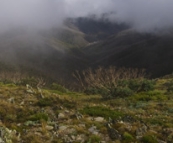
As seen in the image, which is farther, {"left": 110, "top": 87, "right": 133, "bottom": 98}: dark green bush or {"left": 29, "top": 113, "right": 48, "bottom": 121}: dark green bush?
{"left": 110, "top": 87, "right": 133, "bottom": 98}: dark green bush

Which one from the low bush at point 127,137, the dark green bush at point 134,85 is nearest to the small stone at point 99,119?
the low bush at point 127,137

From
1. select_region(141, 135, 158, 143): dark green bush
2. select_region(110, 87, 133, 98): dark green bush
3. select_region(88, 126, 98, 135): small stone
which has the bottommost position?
select_region(141, 135, 158, 143): dark green bush

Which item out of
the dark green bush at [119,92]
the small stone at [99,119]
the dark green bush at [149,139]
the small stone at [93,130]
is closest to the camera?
the dark green bush at [149,139]

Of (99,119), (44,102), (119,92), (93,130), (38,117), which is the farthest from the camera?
(119,92)

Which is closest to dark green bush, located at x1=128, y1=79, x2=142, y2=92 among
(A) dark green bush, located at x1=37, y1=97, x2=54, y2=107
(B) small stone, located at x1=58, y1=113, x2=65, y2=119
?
(A) dark green bush, located at x1=37, y1=97, x2=54, y2=107

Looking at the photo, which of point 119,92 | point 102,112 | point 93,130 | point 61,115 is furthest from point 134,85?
point 93,130

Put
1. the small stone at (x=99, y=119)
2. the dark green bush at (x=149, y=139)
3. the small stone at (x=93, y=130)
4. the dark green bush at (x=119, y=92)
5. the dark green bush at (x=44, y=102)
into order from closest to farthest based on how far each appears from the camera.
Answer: the dark green bush at (x=149, y=139) < the small stone at (x=93, y=130) < the small stone at (x=99, y=119) < the dark green bush at (x=44, y=102) < the dark green bush at (x=119, y=92)

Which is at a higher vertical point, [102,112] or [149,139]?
[102,112]

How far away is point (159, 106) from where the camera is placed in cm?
2553

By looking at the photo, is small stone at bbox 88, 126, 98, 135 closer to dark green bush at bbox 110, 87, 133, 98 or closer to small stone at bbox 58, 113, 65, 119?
small stone at bbox 58, 113, 65, 119

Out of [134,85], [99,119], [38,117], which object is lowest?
[99,119]

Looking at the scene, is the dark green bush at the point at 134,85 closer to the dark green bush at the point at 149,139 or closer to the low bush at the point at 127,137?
the dark green bush at the point at 149,139

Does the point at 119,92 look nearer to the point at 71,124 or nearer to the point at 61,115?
the point at 61,115

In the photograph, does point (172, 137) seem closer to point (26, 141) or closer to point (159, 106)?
point (26, 141)
